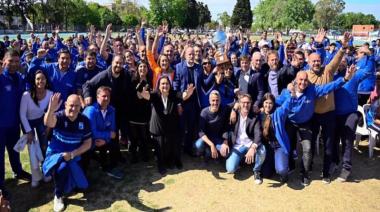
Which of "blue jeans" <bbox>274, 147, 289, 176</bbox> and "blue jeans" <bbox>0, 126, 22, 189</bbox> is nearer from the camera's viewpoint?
"blue jeans" <bbox>0, 126, 22, 189</bbox>

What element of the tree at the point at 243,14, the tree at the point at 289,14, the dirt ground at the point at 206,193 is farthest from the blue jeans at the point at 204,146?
the tree at the point at 243,14

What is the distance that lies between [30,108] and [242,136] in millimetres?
3500

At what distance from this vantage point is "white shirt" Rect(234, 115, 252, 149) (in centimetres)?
607

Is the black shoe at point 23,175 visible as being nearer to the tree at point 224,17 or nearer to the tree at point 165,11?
the tree at point 165,11

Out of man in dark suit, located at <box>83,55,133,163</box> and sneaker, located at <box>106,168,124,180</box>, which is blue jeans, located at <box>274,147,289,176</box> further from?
man in dark suit, located at <box>83,55,133,163</box>

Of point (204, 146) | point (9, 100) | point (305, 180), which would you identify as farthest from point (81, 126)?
point (305, 180)

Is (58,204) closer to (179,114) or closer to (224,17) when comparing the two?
(179,114)

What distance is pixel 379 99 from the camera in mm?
6719

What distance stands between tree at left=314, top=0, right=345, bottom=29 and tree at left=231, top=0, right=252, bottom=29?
23153 millimetres

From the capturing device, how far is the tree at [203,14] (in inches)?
4038

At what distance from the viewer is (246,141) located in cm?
611

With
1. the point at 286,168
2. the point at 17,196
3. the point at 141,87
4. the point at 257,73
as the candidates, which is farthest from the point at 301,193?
the point at 17,196

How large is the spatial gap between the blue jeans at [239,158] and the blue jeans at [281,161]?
0.21 meters

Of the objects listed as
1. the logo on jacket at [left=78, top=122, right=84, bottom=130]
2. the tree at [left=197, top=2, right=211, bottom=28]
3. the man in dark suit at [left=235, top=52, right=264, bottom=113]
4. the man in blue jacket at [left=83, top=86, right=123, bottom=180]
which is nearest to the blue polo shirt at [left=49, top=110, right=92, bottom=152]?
the logo on jacket at [left=78, top=122, right=84, bottom=130]
